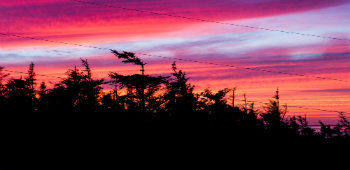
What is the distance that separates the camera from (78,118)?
2478 cm

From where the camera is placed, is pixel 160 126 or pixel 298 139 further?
pixel 160 126

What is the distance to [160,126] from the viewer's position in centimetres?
2525

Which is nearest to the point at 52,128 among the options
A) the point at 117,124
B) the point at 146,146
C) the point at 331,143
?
the point at 117,124

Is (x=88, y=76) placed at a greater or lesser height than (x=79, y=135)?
greater

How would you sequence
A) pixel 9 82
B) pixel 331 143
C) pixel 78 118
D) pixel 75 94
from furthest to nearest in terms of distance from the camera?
pixel 9 82 < pixel 75 94 < pixel 78 118 < pixel 331 143

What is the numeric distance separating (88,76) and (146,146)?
130 feet

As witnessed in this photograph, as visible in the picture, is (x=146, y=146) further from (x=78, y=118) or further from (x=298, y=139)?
(x=298, y=139)

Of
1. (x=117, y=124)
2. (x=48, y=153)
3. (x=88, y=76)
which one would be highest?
(x=88, y=76)

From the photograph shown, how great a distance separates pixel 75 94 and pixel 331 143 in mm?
41300


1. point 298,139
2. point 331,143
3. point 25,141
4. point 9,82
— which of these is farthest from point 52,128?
point 9,82

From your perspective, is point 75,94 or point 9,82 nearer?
point 75,94

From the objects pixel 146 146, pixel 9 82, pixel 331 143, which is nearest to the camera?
pixel 146 146

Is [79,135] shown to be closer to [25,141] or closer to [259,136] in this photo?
[25,141]

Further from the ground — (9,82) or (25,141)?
(9,82)
